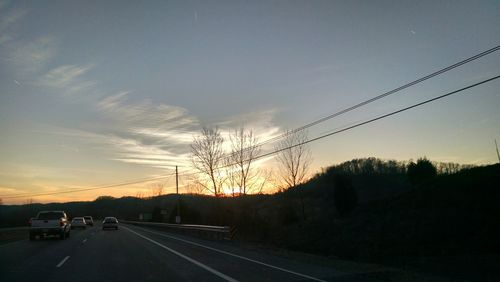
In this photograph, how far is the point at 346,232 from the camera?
3750 centimetres

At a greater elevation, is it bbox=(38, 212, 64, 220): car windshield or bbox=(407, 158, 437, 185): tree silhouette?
bbox=(407, 158, 437, 185): tree silhouette

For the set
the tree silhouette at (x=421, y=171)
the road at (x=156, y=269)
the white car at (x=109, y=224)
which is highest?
the tree silhouette at (x=421, y=171)

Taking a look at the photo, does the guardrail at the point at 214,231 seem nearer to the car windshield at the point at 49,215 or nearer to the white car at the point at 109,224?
the car windshield at the point at 49,215

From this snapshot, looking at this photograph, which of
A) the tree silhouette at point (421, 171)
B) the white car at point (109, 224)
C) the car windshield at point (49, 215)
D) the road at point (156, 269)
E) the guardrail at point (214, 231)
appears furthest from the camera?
the tree silhouette at point (421, 171)

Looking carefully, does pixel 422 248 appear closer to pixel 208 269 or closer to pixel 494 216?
pixel 494 216

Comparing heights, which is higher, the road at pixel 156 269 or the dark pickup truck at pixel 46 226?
the dark pickup truck at pixel 46 226

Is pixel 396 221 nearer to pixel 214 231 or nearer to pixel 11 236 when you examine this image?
pixel 214 231

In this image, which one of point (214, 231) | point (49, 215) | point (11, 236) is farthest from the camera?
point (11, 236)

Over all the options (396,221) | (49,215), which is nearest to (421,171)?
(396,221)

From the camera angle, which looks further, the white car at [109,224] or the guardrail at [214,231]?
the white car at [109,224]

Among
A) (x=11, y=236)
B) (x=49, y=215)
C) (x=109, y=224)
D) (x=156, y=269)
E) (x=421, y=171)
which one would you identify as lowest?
(x=156, y=269)

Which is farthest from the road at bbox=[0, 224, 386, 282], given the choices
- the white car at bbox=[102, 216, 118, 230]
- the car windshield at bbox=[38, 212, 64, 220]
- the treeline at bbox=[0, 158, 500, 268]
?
the white car at bbox=[102, 216, 118, 230]

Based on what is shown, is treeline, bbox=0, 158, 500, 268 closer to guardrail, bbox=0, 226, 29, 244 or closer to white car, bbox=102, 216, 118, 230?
white car, bbox=102, 216, 118, 230

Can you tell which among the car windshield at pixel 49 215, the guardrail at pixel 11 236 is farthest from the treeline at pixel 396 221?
the guardrail at pixel 11 236
